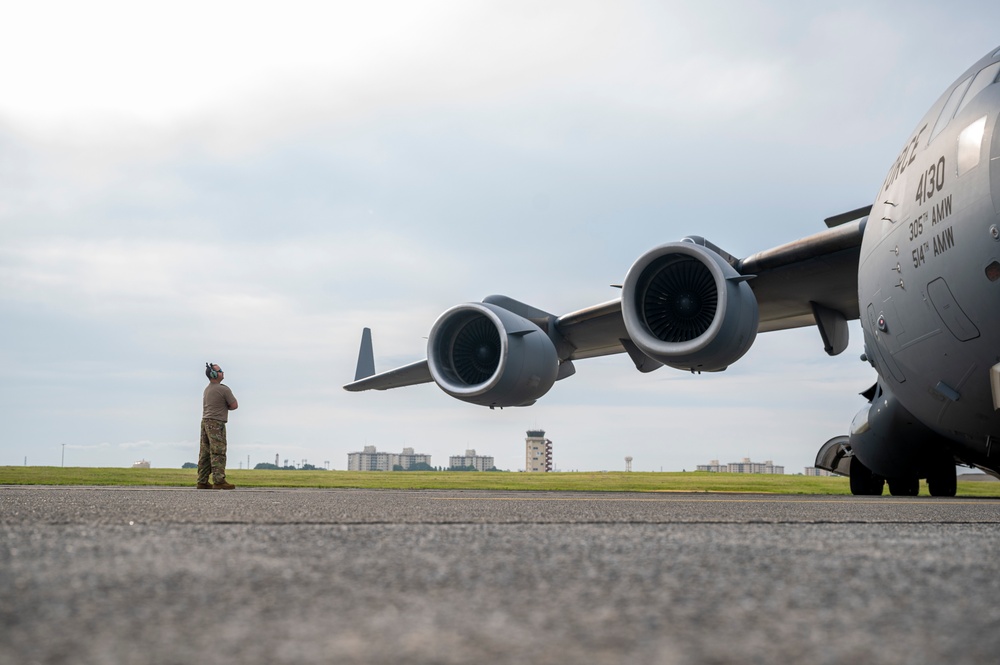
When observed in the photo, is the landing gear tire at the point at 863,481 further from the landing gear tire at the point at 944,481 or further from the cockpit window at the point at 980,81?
the cockpit window at the point at 980,81

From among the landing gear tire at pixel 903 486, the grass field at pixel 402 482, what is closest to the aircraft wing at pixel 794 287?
the landing gear tire at pixel 903 486

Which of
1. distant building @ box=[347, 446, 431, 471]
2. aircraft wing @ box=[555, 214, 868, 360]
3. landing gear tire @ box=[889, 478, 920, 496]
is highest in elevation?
aircraft wing @ box=[555, 214, 868, 360]

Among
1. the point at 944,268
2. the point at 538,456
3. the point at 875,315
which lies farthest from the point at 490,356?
the point at 538,456

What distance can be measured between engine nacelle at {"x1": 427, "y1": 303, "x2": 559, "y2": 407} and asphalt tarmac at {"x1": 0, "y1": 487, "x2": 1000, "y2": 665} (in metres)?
8.48

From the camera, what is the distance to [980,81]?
20.5 ft

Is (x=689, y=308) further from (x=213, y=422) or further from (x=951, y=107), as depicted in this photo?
(x=213, y=422)

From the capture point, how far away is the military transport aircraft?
19.0 feet

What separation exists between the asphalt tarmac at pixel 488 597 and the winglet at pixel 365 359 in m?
16.3

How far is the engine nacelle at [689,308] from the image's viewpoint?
30.5 feet

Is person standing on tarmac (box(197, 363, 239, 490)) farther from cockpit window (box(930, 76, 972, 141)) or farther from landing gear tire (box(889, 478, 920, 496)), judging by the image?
landing gear tire (box(889, 478, 920, 496))

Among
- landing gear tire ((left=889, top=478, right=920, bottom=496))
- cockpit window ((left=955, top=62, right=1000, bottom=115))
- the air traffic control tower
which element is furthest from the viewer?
the air traffic control tower

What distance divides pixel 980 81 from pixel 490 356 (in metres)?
7.20

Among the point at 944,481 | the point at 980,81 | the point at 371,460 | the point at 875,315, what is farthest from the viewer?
the point at 371,460

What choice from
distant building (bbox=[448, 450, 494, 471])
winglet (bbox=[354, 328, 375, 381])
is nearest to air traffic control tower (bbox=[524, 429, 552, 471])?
distant building (bbox=[448, 450, 494, 471])
